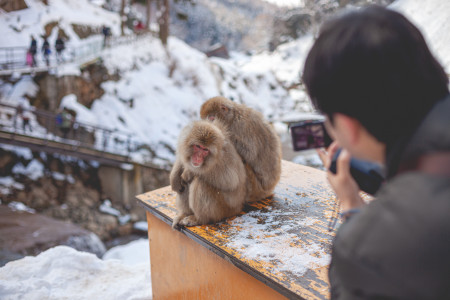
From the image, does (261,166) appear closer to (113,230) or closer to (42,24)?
(113,230)

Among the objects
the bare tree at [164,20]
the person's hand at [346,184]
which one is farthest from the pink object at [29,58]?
the person's hand at [346,184]

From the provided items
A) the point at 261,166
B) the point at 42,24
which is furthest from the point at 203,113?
the point at 42,24

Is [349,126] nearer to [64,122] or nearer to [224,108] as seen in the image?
[224,108]

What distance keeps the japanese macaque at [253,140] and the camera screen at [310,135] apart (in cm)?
149

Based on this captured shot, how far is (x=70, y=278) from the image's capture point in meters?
3.50

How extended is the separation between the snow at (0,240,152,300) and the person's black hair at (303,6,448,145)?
3.32 metres

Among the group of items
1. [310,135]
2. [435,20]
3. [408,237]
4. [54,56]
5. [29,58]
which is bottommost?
[408,237]

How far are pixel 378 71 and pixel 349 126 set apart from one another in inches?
5.5

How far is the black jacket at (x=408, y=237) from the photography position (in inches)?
22.3

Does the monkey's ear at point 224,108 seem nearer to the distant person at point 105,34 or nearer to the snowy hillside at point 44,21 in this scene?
the snowy hillside at point 44,21

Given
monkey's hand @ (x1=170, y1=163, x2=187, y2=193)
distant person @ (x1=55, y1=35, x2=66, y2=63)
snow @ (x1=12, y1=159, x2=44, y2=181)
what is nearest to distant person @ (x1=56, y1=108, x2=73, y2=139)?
snow @ (x1=12, y1=159, x2=44, y2=181)

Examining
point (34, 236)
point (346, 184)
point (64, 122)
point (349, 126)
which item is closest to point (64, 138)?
point (64, 122)

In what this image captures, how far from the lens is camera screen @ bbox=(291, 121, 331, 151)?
1120mm

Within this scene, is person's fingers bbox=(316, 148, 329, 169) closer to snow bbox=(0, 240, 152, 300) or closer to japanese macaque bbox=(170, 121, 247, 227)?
japanese macaque bbox=(170, 121, 247, 227)
